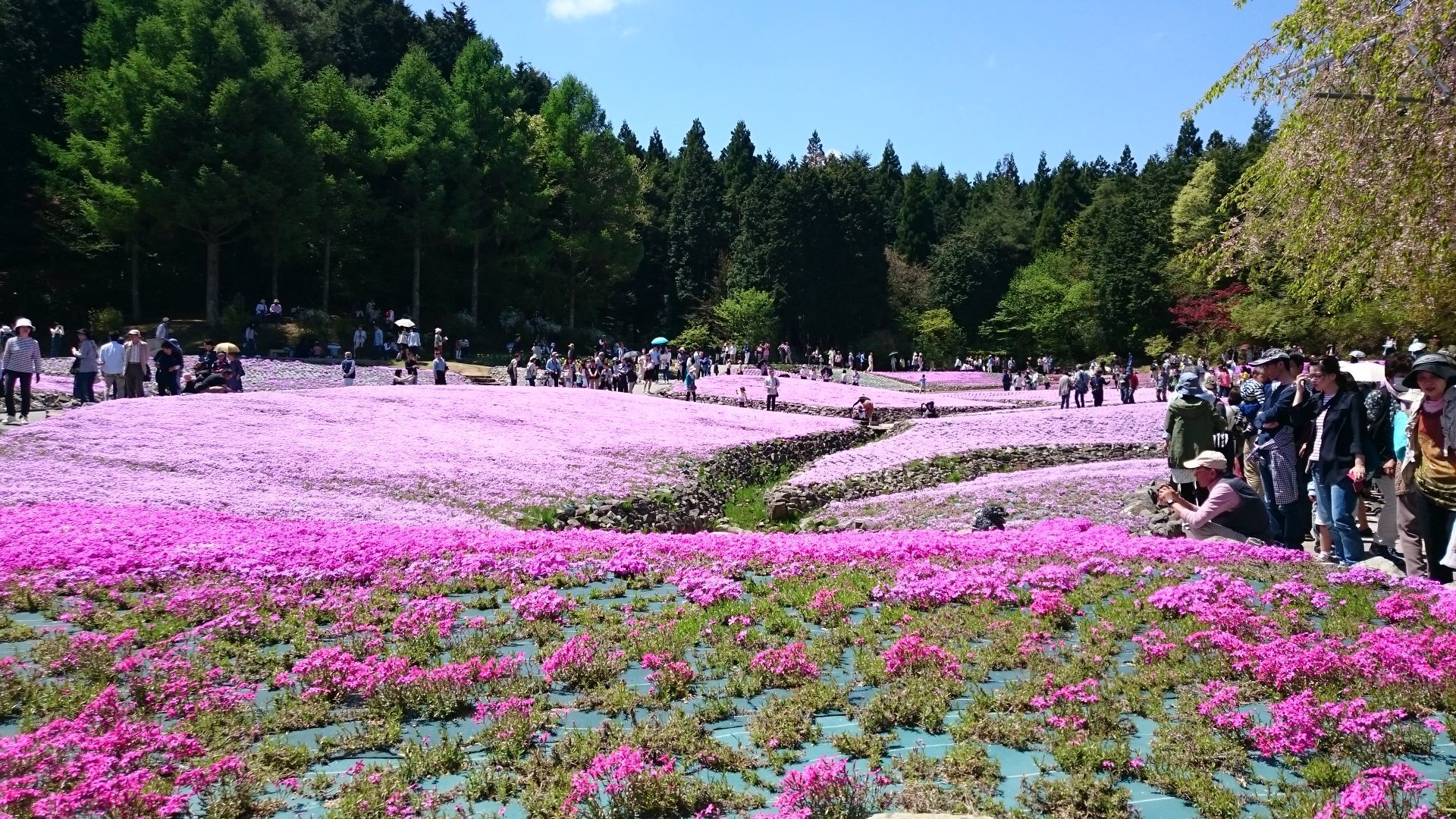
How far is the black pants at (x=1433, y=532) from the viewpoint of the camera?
8.73m

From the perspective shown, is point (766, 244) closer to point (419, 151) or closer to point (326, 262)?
point (419, 151)

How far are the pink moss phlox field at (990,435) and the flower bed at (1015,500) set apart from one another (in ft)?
10.8

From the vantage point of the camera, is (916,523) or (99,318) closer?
(916,523)

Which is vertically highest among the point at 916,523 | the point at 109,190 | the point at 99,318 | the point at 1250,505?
the point at 109,190

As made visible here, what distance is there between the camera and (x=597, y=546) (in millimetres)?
12008

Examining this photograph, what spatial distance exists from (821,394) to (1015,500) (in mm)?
27885

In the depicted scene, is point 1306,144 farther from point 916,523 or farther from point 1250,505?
point 916,523

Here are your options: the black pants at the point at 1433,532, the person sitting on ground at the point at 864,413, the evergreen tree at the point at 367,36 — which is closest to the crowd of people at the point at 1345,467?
the black pants at the point at 1433,532

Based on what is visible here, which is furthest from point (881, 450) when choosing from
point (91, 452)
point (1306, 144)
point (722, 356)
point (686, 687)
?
point (722, 356)

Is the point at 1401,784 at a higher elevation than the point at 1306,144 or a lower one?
lower

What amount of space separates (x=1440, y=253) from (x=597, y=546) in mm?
12495

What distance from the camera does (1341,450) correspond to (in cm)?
980

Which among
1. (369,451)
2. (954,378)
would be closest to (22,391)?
(369,451)

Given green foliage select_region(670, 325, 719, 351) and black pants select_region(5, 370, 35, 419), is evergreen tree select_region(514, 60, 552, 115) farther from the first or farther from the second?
black pants select_region(5, 370, 35, 419)
